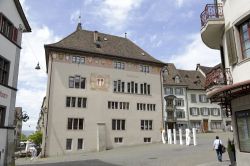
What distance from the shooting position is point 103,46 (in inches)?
1628

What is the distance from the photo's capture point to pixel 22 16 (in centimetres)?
2250

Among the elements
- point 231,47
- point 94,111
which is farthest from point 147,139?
point 231,47

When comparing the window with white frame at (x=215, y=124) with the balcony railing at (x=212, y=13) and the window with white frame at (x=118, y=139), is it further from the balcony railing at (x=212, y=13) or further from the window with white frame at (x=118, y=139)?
the balcony railing at (x=212, y=13)

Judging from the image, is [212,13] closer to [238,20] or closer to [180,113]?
[238,20]

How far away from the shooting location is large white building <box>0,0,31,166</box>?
738 inches

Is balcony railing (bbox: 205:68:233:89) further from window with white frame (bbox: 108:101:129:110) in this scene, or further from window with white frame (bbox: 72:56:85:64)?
window with white frame (bbox: 72:56:85:64)

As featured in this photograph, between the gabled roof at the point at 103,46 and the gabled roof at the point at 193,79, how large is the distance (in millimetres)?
22654

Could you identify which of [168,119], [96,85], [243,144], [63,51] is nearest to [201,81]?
[168,119]

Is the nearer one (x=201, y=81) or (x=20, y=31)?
(x=20, y=31)

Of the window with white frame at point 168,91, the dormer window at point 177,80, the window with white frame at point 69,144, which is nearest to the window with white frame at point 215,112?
the dormer window at point 177,80

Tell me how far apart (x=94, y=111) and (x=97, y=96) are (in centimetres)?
217

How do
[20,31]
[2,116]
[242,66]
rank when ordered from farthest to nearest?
[20,31] → [2,116] → [242,66]

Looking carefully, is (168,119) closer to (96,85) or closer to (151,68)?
(151,68)

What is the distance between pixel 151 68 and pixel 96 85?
→ 10.2 metres
